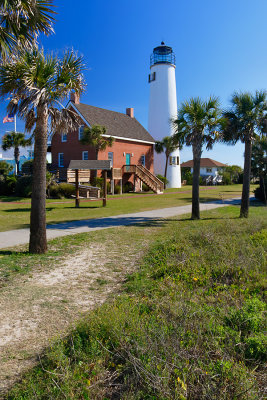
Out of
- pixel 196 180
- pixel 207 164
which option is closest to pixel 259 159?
pixel 196 180

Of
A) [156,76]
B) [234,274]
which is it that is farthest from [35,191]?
[156,76]

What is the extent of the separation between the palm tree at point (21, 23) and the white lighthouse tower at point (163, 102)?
3440 centimetres

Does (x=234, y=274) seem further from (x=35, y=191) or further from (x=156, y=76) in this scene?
(x=156, y=76)

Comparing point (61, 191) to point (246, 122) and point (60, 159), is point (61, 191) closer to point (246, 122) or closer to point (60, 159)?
point (60, 159)

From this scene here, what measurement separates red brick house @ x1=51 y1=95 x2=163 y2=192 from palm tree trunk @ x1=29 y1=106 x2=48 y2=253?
24.7m

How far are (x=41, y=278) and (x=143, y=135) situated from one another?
35.9 m

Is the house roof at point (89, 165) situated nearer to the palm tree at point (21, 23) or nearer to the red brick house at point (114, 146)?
the palm tree at point (21, 23)

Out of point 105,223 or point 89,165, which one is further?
point 89,165

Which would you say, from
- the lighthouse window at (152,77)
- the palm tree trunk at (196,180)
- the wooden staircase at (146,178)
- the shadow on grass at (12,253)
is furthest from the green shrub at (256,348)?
the lighthouse window at (152,77)

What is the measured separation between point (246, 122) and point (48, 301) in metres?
13.8

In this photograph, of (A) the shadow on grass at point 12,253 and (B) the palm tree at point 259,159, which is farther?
(B) the palm tree at point 259,159

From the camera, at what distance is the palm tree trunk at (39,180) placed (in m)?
8.25

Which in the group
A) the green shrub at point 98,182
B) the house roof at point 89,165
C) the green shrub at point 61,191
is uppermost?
the house roof at point 89,165

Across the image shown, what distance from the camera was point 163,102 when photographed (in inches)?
1688
